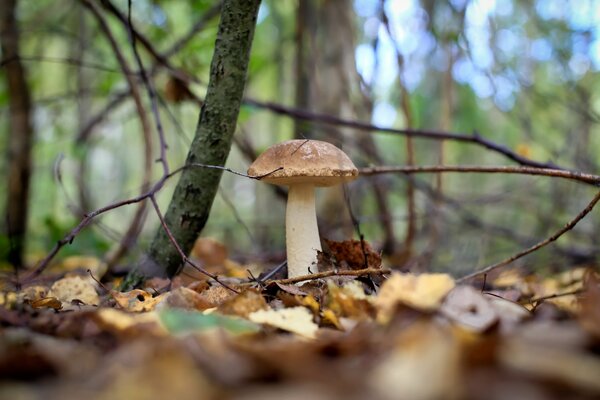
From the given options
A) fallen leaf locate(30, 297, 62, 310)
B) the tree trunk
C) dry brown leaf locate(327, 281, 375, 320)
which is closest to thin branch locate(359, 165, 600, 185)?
dry brown leaf locate(327, 281, 375, 320)

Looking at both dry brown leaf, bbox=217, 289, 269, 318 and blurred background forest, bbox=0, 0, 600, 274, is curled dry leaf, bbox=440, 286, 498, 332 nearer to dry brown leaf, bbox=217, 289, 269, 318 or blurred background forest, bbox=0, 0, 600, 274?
dry brown leaf, bbox=217, 289, 269, 318

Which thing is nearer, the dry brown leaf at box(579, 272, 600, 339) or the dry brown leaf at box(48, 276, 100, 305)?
the dry brown leaf at box(579, 272, 600, 339)

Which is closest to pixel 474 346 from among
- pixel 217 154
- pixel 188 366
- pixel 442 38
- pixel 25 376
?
pixel 188 366

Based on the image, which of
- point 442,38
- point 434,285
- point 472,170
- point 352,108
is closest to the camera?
point 434,285

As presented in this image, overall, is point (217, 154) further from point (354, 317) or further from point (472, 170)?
point (472, 170)

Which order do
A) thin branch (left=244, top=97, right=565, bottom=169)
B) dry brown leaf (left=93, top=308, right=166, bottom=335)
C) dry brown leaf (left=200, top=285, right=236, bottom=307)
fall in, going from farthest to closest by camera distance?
thin branch (left=244, top=97, right=565, bottom=169) → dry brown leaf (left=200, top=285, right=236, bottom=307) → dry brown leaf (left=93, top=308, right=166, bottom=335)

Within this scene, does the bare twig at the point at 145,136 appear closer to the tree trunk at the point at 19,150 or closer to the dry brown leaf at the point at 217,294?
the dry brown leaf at the point at 217,294

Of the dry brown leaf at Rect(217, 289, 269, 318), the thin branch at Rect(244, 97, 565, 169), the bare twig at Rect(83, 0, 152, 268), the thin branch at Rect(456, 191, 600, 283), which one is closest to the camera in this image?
the dry brown leaf at Rect(217, 289, 269, 318)
